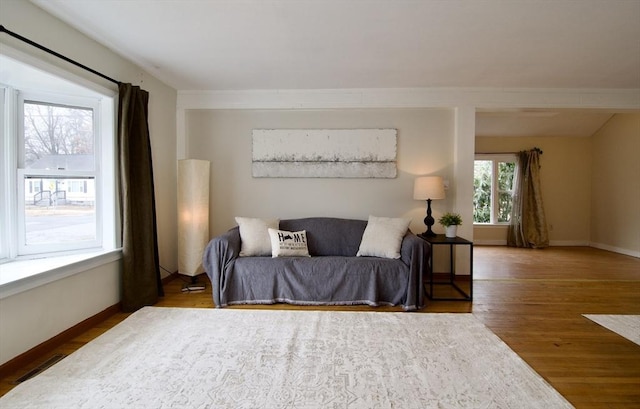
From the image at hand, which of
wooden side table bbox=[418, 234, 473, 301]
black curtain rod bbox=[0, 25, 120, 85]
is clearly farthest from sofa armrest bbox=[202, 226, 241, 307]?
wooden side table bbox=[418, 234, 473, 301]

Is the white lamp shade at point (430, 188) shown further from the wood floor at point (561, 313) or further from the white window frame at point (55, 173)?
the white window frame at point (55, 173)

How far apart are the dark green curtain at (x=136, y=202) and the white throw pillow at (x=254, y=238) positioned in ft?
3.01

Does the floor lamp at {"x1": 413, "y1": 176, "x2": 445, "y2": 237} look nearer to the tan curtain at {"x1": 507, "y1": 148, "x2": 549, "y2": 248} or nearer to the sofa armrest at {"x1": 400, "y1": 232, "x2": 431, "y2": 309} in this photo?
the sofa armrest at {"x1": 400, "y1": 232, "x2": 431, "y2": 309}

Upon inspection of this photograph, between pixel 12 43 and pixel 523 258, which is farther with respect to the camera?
pixel 523 258

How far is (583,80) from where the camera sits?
377cm

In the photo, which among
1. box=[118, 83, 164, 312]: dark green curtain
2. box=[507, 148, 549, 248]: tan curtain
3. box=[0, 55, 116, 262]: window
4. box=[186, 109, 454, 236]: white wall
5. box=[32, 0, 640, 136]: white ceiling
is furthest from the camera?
box=[507, 148, 549, 248]: tan curtain

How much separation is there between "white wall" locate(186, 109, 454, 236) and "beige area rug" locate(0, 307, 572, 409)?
179cm

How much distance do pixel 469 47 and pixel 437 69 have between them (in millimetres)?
546

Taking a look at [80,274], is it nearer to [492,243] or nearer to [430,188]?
[430,188]

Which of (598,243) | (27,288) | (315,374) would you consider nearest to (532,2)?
(315,374)

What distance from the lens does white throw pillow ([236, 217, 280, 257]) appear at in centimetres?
353

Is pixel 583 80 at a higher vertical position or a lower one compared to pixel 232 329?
higher

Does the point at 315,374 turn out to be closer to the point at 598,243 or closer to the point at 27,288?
the point at 27,288

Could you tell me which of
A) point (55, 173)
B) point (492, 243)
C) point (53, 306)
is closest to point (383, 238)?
point (53, 306)
